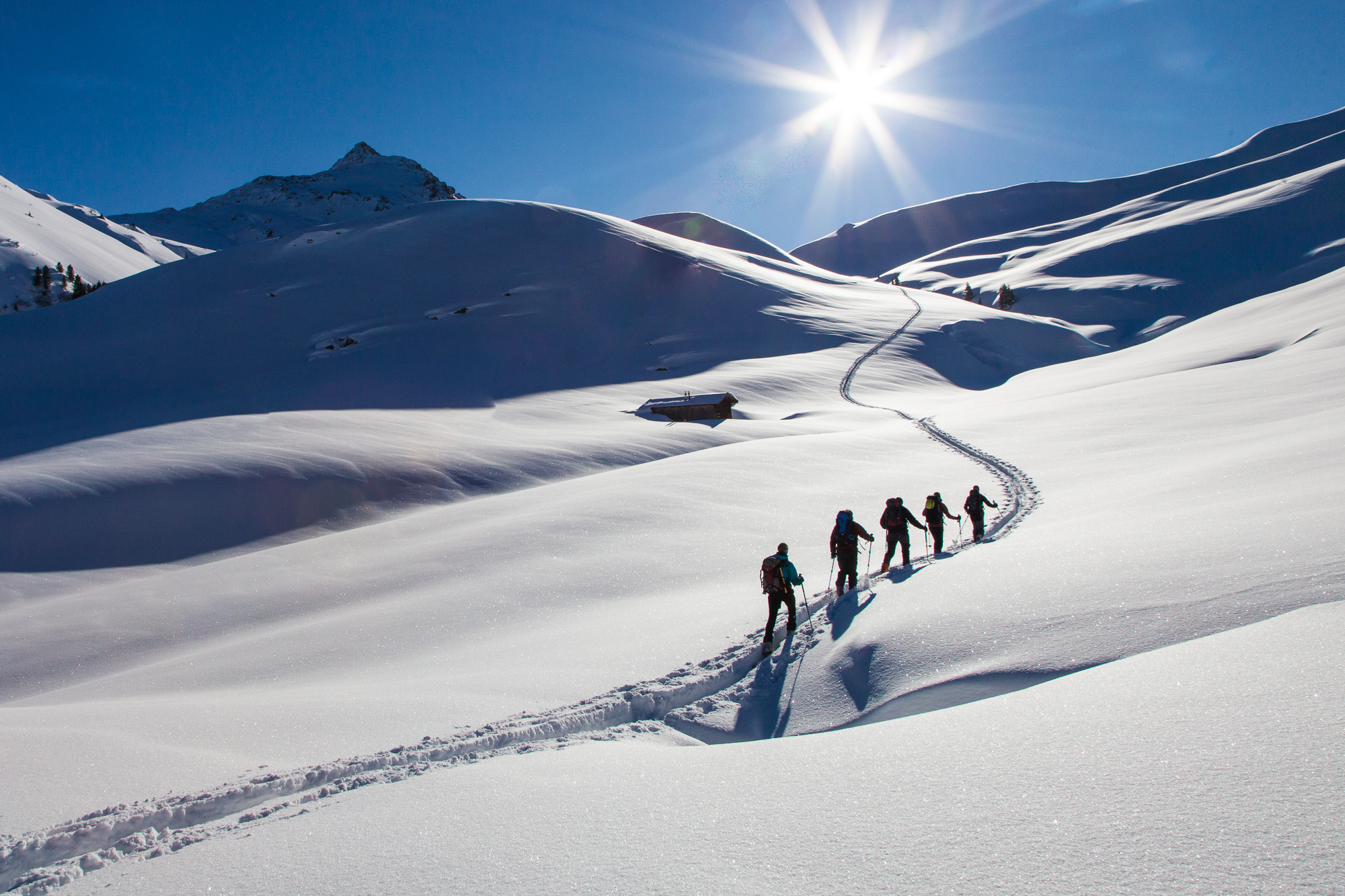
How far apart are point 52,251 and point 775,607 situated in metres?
138

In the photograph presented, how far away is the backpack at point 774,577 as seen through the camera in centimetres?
832

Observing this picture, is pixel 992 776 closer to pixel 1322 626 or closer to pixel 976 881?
pixel 976 881

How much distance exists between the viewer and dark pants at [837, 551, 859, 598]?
10.0m

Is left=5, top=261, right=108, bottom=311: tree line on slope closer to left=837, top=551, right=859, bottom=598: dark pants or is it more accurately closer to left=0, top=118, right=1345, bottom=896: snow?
left=0, top=118, right=1345, bottom=896: snow

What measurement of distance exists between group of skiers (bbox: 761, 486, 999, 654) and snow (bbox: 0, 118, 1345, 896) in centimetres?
39

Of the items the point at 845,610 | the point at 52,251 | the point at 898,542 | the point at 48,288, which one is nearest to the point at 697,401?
the point at 898,542

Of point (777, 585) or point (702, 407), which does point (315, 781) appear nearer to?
point (777, 585)

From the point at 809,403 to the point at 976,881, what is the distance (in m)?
41.7

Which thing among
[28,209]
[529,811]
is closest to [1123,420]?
[529,811]

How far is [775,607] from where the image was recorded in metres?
8.38

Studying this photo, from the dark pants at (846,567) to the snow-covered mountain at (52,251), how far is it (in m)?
108

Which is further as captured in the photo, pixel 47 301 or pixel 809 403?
pixel 47 301

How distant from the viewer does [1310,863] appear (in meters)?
2.60

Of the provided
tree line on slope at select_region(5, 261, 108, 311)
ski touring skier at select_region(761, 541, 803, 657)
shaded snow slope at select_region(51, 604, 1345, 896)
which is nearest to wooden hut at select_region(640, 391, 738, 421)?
ski touring skier at select_region(761, 541, 803, 657)
